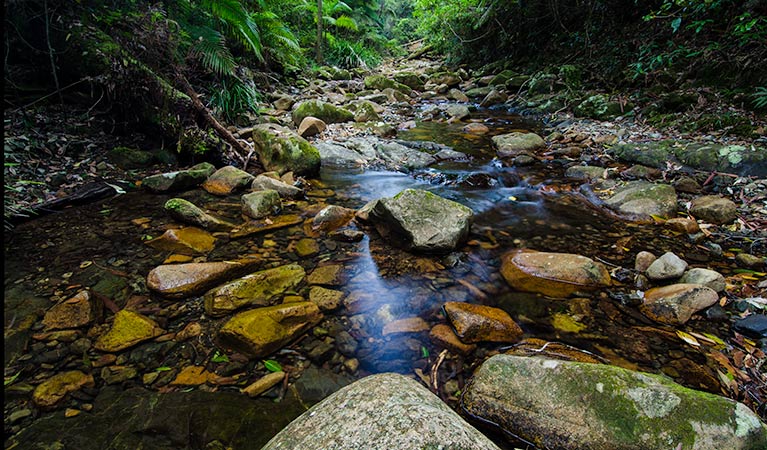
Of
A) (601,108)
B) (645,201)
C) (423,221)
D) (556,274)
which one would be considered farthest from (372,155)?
(601,108)

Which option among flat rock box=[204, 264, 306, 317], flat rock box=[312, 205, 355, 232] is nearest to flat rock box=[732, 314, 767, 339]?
flat rock box=[204, 264, 306, 317]

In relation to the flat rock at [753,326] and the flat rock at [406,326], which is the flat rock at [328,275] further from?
the flat rock at [753,326]

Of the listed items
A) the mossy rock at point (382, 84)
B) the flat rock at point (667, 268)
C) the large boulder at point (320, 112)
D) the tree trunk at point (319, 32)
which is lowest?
the flat rock at point (667, 268)

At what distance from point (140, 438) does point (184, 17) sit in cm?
827

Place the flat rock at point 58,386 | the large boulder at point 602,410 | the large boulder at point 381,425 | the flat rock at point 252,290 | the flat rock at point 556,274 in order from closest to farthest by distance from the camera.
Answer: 1. the large boulder at point 381,425
2. the large boulder at point 602,410
3. the flat rock at point 58,386
4. the flat rock at point 252,290
5. the flat rock at point 556,274

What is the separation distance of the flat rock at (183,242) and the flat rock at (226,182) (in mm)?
1177

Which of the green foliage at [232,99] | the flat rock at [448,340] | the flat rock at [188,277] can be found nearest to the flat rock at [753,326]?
the flat rock at [448,340]

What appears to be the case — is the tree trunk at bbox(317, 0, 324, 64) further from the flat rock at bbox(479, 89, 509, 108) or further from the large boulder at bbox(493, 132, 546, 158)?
the large boulder at bbox(493, 132, 546, 158)

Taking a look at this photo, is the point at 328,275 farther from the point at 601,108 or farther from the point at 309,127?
the point at 601,108

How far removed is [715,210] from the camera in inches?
133

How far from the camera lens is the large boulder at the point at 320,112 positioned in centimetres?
750

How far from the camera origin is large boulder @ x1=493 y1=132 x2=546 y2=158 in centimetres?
620

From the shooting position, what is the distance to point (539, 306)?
2.46m

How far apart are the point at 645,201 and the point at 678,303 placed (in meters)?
1.93
